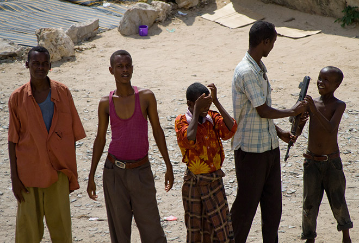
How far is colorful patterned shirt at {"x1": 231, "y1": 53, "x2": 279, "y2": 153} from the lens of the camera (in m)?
3.09

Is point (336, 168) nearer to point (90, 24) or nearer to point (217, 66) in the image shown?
point (217, 66)

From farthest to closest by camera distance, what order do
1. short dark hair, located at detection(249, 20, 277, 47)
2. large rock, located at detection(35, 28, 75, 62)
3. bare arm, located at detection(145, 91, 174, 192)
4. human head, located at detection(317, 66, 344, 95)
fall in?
large rock, located at detection(35, 28, 75, 62) < human head, located at detection(317, 66, 344, 95) < bare arm, located at detection(145, 91, 174, 192) < short dark hair, located at detection(249, 20, 277, 47)

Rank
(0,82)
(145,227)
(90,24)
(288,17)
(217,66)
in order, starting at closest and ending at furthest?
Answer: (145,227) < (0,82) < (217,66) < (90,24) < (288,17)

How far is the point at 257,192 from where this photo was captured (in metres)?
3.24

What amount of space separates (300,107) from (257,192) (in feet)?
2.29

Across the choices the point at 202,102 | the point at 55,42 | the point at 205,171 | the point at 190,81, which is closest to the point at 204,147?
the point at 205,171

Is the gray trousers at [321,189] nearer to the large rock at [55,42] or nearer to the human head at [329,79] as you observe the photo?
the human head at [329,79]

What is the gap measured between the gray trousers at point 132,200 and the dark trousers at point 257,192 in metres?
0.61

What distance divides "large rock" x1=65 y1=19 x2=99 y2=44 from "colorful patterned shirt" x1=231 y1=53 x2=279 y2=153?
7.70 meters

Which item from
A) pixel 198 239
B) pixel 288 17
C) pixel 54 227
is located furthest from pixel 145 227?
pixel 288 17

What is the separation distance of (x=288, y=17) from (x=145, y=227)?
9.43 m

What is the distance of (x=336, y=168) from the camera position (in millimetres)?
3553

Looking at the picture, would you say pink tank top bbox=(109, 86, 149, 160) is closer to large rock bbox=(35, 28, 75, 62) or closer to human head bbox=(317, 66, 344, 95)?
human head bbox=(317, 66, 344, 95)

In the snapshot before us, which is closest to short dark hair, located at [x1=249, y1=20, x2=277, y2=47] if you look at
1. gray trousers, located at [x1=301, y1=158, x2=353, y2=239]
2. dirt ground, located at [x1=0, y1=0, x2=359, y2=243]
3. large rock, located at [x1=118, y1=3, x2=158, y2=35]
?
gray trousers, located at [x1=301, y1=158, x2=353, y2=239]
